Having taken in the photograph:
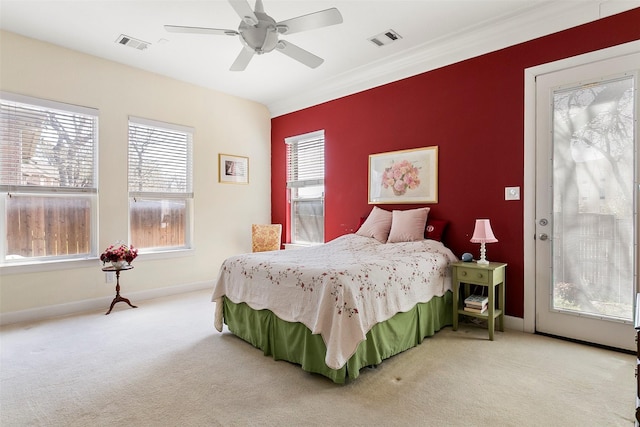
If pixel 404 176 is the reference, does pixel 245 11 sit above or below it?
above

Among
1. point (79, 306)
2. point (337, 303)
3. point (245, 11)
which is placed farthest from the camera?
point (79, 306)

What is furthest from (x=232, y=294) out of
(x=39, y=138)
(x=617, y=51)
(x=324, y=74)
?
(x=617, y=51)

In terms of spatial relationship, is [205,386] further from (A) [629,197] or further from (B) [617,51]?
(B) [617,51]

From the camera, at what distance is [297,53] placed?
2.92 metres

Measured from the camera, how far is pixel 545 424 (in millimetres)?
1804

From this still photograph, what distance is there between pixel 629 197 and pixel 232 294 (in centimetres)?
339

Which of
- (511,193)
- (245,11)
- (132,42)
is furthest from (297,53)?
(511,193)

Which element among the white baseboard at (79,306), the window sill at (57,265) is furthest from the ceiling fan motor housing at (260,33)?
the white baseboard at (79,306)

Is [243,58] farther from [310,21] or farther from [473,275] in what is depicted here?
[473,275]

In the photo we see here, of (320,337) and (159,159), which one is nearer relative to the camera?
(320,337)

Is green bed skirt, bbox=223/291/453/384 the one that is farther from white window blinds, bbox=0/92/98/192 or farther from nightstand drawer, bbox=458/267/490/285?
white window blinds, bbox=0/92/98/192

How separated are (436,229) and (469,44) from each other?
1.98 meters

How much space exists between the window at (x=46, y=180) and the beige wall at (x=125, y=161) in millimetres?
132

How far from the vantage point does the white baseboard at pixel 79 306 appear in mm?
3518
